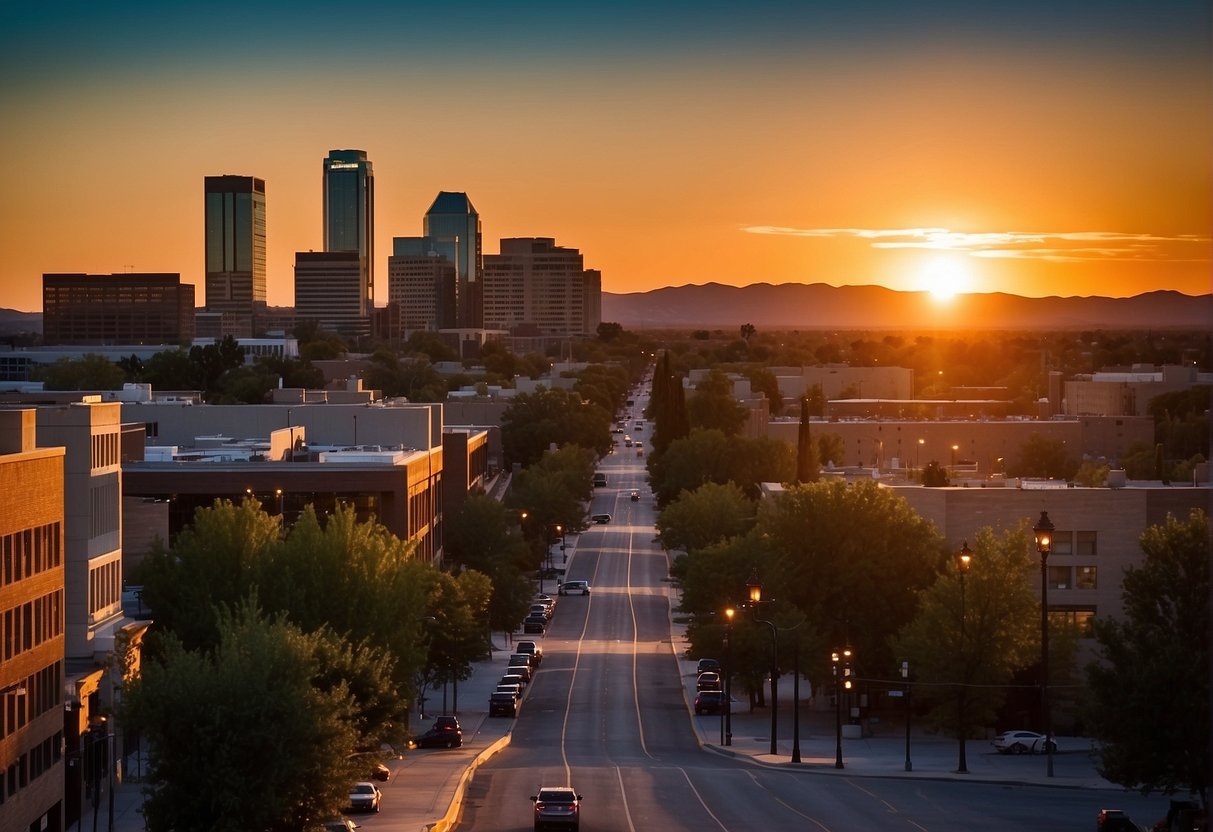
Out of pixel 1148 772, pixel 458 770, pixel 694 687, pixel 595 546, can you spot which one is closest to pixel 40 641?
pixel 458 770

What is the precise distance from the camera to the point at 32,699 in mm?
37469

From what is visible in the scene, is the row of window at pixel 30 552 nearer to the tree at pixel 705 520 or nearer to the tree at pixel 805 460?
the tree at pixel 705 520

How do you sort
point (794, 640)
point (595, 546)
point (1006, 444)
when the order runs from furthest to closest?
point (1006, 444) < point (595, 546) < point (794, 640)

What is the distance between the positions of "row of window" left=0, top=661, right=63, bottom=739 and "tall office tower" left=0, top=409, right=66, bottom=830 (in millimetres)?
19

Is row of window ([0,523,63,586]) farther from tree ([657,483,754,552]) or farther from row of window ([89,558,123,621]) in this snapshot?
tree ([657,483,754,552])

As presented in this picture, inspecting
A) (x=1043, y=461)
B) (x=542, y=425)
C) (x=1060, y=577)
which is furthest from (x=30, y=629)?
(x=542, y=425)

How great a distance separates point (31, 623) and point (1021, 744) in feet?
95.7

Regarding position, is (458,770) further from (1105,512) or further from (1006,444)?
(1006,444)

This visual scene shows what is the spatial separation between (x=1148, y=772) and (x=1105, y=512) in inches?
954

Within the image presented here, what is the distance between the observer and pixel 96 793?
126 feet

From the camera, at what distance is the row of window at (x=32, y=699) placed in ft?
115

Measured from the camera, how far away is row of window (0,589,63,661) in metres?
35.6

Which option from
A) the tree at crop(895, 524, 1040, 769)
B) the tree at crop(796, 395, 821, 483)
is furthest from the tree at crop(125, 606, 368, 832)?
the tree at crop(796, 395, 821, 483)

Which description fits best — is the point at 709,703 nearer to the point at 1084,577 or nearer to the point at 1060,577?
the point at 1060,577
